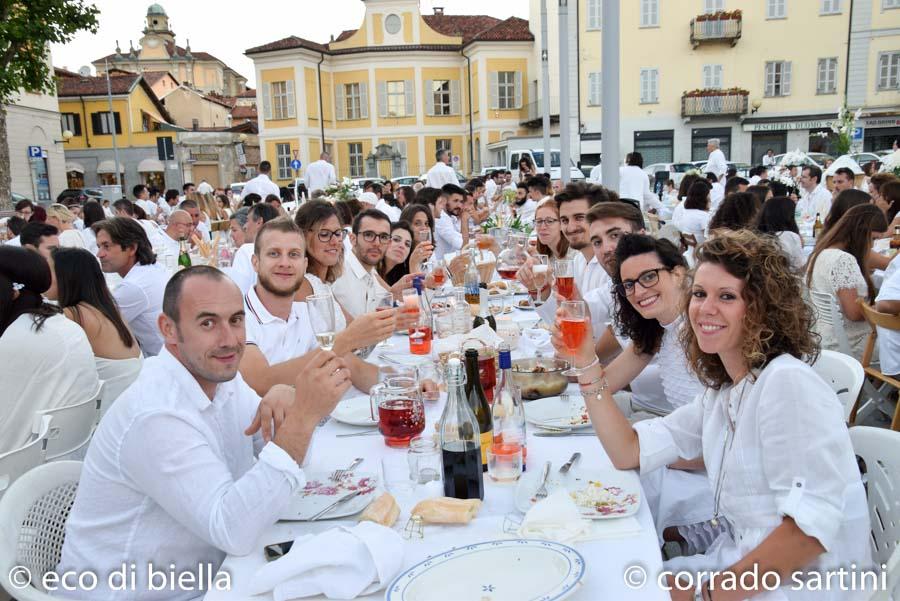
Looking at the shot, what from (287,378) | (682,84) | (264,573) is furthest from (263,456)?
(682,84)

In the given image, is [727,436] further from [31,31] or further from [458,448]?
[31,31]

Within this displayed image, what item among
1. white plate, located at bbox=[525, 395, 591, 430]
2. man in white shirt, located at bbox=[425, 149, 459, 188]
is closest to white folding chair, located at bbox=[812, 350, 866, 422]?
white plate, located at bbox=[525, 395, 591, 430]

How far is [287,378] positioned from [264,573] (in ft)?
5.13

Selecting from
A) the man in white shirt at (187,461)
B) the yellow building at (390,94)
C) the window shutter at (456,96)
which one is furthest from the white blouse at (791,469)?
the window shutter at (456,96)

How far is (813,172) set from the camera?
1055 centimetres

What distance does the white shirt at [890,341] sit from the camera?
403 cm

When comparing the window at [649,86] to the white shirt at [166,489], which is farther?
the window at [649,86]

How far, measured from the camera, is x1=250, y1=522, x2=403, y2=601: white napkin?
138cm

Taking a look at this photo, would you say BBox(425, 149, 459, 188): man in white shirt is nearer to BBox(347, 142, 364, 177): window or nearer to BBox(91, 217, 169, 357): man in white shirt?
BBox(91, 217, 169, 357): man in white shirt

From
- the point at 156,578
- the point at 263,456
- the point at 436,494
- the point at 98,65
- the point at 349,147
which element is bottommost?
the point at 156,578

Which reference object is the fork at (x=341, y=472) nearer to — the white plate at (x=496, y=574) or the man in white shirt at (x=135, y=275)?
the white plate at (x=496, y=574)

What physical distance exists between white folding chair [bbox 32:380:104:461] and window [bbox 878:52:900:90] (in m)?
33.3

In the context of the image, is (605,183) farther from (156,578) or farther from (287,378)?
(156,578)

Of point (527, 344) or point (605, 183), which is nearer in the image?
point (527, 344)
